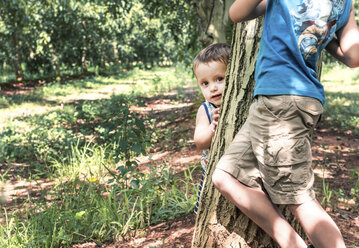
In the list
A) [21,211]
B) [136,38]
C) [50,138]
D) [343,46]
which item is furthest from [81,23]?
[343,46]

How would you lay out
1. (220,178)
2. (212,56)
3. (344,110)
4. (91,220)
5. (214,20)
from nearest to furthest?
(220,178), (212,56), (91,220), (214,20), (344,110)

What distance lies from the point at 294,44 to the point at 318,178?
2.19 metres

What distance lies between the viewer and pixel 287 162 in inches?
55.9

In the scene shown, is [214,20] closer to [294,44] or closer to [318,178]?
[318,178]

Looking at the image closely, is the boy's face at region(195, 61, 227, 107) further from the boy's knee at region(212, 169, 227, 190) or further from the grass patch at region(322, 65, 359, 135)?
Answer: the grass patch at region(322, 65, 359, 135)

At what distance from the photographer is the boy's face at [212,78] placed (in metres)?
1.86

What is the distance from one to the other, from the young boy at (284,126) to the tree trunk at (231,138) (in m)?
0.13

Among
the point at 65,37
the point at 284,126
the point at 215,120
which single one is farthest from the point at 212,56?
the point at 65,37

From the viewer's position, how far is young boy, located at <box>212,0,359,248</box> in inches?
55.9

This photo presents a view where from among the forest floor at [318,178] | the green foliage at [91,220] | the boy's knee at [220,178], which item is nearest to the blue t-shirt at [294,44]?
the boy's knee at [220,178]

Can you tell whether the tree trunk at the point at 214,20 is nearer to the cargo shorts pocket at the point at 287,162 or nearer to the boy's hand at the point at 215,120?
the boy's hand at the point at 215,120

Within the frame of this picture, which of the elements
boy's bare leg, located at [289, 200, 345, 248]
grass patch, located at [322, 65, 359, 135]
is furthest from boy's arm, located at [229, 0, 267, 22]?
grass patch, located at [322, 65, 359, 135]

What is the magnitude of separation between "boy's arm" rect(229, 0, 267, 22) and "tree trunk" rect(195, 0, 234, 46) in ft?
11.5

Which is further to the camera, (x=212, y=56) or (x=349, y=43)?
(x=212, y=56)
